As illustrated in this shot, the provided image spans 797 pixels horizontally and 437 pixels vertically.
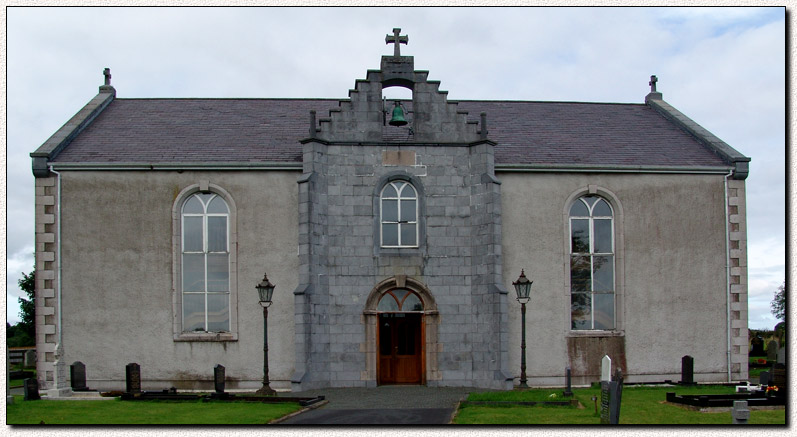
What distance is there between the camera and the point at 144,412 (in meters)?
21.4

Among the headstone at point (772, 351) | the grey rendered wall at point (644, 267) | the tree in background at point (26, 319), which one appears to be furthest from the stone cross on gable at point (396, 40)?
the tree in background at point (26, 319)

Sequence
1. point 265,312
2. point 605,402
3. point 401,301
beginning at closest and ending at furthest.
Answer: point 605,402, point 265,312, point 401,301

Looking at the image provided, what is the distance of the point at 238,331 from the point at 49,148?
786 centimetres

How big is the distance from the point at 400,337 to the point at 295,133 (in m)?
7.61

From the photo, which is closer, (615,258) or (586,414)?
(586,414)

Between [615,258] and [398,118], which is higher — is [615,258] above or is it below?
below

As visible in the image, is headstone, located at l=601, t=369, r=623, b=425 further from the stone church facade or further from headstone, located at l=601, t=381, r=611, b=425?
the stone church facade

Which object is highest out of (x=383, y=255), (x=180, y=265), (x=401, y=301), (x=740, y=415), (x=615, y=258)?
(x=383, y=255)

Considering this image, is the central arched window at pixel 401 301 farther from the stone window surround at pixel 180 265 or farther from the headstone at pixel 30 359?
the headstone at pixel 30 359

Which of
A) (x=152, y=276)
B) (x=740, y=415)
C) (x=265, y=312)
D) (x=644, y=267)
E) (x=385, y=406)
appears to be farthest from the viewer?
(x=644, y=267)

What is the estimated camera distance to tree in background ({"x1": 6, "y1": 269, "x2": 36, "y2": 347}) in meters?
52.5

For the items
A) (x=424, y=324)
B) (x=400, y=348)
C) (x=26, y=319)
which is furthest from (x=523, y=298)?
(x=26, y=319)

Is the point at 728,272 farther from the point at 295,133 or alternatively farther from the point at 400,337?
the point at 295,133

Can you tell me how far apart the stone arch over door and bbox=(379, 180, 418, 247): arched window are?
114 centimetres
